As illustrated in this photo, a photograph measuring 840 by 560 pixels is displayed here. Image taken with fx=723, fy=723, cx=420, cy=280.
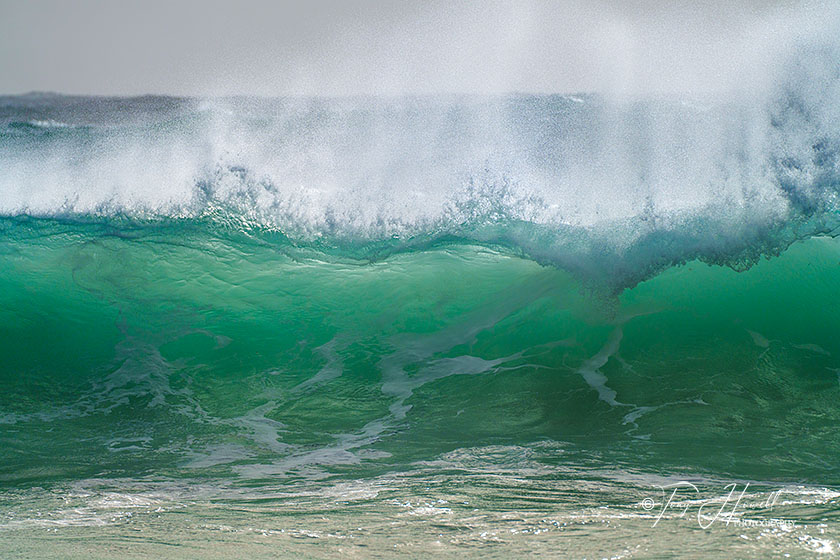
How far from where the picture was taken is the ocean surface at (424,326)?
204cm

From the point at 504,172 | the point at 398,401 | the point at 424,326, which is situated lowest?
the point at 398,401

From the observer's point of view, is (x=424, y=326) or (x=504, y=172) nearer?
(x=424, y=326)

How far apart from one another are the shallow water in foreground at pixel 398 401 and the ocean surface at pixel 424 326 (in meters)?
0.01

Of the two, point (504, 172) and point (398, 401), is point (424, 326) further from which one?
Result: point (504, 172)

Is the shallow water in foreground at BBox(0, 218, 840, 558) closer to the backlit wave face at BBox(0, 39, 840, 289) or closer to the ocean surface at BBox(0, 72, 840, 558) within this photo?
the ocean surface at BBox(0, 72, 840, 558)

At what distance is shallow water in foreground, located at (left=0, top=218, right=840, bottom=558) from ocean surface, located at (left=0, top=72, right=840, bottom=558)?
1 cm

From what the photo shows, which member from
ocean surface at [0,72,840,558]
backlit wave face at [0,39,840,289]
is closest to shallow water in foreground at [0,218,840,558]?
ocean surface at [0,72,840,558]

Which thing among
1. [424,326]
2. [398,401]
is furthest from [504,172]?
[398,401]

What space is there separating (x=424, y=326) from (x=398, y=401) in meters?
0.57

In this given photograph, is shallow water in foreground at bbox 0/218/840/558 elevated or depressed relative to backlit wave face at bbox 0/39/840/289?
depressed

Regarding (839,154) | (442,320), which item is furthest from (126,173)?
(839,154)

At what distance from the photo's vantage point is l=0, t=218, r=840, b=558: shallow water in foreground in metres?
1.86

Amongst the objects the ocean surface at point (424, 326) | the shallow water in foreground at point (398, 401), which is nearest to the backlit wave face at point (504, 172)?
the ocean surface at point (424, 326)

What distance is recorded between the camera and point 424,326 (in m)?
3.62
